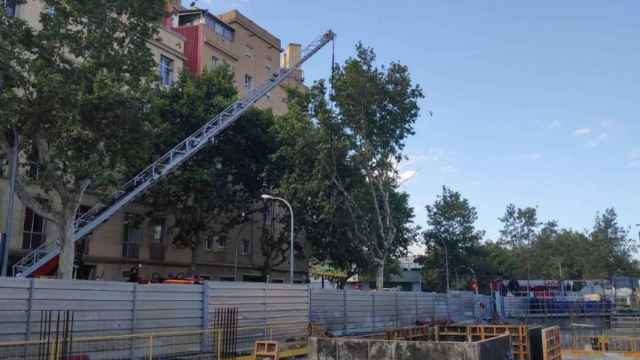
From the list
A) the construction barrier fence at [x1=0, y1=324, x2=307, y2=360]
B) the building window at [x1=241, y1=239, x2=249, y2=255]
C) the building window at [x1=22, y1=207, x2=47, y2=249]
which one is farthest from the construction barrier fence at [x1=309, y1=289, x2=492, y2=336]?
the building window at [x1=241, y1=239, x2=249, y2=255]

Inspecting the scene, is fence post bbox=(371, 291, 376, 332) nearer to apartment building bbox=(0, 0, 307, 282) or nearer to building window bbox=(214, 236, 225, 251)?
apartment building bbox=(0, 0, 307, 282)

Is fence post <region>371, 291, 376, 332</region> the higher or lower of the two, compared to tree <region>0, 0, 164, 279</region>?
lower

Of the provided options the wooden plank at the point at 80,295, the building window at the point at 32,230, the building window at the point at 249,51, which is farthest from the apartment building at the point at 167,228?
the wooden plank at the point at 80,295

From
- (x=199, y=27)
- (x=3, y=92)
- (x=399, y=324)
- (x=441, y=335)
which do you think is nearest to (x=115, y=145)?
(x=3, y=92)

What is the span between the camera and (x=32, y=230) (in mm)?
33625

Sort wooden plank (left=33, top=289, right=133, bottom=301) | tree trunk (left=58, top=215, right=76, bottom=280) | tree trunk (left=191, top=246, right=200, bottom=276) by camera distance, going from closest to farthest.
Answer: wooden plank (left=33, top=289, right=133, bottom=301) < tree trunk (left=58, top=215, right=76, bottom=280) < tree trunk (left=191, top=246, right=200, bottom=276)

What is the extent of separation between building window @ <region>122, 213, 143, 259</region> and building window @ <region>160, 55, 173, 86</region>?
33.6 ft

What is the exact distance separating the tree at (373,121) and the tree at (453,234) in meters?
27.1

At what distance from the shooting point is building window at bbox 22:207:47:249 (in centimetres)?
3322

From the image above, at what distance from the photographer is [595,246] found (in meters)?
68.2

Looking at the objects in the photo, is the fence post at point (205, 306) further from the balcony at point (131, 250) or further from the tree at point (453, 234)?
the tree at point (453, 234)

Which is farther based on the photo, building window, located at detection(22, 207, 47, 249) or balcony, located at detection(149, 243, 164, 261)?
balcony, located at detection(149, 243, 164, 261)

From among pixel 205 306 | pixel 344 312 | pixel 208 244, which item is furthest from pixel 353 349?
pixel 208 244

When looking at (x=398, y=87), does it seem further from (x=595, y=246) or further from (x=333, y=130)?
(x=595, y=246)
